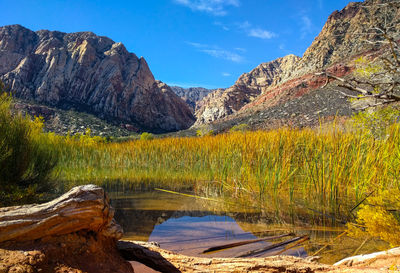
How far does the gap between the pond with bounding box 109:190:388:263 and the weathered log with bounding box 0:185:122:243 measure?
87cm

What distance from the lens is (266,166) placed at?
415 centimetres

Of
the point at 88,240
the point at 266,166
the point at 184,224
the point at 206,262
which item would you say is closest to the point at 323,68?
the point at 266,166

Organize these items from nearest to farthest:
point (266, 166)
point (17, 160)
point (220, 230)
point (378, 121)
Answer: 1. point (220, 230)
2. point (17, 160)
3. point (266, 166)
4. point (378, 121)

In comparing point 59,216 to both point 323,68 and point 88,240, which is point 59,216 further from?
point 323,68

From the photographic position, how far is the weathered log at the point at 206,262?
1.43 m

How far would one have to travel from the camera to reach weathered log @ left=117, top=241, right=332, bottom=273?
1429mm

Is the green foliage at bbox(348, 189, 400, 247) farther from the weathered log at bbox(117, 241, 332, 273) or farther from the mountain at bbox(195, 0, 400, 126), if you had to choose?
the mountain at bbox(195, 0, 400, 126)

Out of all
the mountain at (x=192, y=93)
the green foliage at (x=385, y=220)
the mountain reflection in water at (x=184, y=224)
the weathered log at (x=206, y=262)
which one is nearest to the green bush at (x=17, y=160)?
the mountain reflection in water at (x=184, y=224)

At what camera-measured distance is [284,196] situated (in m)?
3.57

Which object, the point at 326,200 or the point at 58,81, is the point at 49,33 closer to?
the point at 58,81

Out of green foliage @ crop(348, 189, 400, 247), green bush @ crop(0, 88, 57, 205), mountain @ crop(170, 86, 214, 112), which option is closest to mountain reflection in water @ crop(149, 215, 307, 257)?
green foliage @ crop(348, 189, 400, 247)

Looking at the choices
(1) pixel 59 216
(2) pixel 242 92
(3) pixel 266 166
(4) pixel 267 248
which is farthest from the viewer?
(2) pixel 242 92

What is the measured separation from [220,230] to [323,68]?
4560 centimetres

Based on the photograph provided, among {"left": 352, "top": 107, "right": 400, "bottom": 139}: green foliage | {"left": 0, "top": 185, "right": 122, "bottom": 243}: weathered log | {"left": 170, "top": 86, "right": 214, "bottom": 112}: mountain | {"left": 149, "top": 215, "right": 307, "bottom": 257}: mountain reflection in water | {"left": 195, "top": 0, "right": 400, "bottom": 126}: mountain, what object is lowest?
{"left": 149, "top": 215, "right": 307, "bottom": 257}: mountain reflection in water
